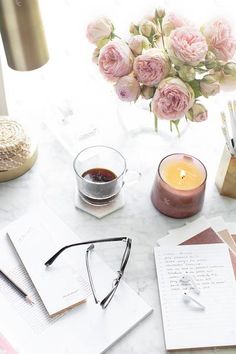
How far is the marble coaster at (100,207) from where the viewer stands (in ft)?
3.47

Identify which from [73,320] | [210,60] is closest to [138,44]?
[210,60]

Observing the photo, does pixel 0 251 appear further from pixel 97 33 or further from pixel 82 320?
pixel 97 33

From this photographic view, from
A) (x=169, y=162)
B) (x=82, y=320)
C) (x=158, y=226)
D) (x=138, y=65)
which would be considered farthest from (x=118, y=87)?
(x=82, y=320)

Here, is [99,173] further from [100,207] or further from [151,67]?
[151,67]

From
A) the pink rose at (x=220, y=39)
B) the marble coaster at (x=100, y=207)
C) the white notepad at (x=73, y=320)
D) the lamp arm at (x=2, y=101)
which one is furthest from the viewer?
the lamp arm at (x=2, y=101)

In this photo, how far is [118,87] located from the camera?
1005 mm

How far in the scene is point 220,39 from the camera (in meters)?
0.96

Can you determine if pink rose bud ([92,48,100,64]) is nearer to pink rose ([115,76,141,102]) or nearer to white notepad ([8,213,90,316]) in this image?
pink rose ([115,76,141,102])

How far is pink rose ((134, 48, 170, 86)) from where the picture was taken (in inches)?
37.3

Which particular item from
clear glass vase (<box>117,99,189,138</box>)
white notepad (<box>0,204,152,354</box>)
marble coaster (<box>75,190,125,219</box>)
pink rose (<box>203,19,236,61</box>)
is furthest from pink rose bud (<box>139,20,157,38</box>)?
white notepad (<box>0,204,152,354</box>)

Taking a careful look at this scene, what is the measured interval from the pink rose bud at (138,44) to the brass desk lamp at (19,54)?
171 mm

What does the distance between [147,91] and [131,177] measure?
21 cm

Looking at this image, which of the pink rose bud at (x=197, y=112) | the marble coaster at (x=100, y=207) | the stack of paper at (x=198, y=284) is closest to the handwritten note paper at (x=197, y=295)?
the stack of paper at (x=198, y=284)

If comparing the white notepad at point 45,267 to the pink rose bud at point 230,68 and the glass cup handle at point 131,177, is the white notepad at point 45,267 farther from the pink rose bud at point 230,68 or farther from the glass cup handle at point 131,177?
the pink rose bud at point 230,68
